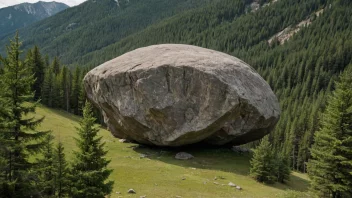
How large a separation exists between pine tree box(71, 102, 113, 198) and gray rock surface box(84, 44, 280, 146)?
20734 mm

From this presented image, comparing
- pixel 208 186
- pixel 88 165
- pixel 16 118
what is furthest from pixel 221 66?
pixel 16 118

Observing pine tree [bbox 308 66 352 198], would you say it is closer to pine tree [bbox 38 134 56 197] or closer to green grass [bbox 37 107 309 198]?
green grass [bbox 37 107 309 198]

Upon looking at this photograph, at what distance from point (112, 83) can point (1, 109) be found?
92.9ft

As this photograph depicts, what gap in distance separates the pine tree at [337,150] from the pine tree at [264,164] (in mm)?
10328

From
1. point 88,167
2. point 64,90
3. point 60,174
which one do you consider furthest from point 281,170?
point 64,90

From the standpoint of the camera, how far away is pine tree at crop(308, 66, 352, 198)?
23156 mm

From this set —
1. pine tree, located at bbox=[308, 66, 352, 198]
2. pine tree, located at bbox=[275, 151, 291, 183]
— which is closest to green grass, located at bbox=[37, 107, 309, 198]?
pine tree, located at bbox=[275, 151, 291, 183]

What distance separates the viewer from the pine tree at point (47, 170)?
17.6m

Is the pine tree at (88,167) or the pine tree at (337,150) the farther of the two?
the pine tree at (337,150)

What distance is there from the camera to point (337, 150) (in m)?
23.8

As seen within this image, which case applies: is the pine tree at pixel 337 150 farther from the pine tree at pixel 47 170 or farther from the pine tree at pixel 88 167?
the pine tree at pixel 47 170

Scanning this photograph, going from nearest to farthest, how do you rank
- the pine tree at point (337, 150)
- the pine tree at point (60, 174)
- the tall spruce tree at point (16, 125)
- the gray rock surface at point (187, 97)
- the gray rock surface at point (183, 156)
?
1. the tall spruce tree at point (16, 125)
2. the pine tree at point (60, 174)
3. the pine tree at point (337, 150)
4. the gray rock surface at point (187, 97)
5. the gray rock surface at point (183, 156)

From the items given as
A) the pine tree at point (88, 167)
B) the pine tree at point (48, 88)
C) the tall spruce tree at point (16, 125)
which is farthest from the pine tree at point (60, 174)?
the pine tree at point (48, 88)

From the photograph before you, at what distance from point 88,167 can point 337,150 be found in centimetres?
1960
